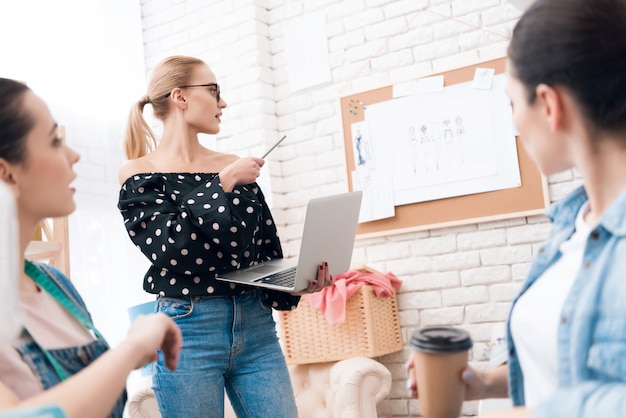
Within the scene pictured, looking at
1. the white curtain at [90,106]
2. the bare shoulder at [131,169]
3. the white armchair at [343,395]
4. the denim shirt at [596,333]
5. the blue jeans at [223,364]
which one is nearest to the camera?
the denim shirt at [596,333]

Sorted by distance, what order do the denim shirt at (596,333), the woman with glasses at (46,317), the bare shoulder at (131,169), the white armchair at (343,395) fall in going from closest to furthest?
the denim shirt at (596,333) < the woman with glasses at (46,317) < the bare shoulder at (131,169) < the white armchair at (343,395)

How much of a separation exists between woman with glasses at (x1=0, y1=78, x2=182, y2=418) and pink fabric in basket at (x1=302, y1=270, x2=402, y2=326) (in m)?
2.02

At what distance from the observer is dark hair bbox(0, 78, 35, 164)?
1073 millimetres

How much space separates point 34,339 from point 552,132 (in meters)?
0.85

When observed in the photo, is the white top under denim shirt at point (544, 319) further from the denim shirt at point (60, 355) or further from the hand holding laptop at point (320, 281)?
the hand holding laptop at point (320, 281)

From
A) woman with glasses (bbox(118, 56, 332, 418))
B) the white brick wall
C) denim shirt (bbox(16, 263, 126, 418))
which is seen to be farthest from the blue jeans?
the white brick wall

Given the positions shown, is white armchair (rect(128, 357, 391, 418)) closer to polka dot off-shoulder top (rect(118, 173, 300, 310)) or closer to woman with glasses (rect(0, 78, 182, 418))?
polka dot off-shoulder top (rect(118, 173, 300, 310))

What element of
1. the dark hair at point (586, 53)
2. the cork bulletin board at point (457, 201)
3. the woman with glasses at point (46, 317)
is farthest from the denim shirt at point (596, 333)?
the cork bulletin board at point (457, 201)

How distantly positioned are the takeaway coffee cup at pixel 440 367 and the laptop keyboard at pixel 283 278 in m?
0.82

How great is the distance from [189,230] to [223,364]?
36 centimetres

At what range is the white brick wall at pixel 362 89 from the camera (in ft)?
10.5

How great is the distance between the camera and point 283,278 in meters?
1.90

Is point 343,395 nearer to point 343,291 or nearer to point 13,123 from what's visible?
point 343,291

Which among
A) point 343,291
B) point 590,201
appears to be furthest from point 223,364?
point 343,291
